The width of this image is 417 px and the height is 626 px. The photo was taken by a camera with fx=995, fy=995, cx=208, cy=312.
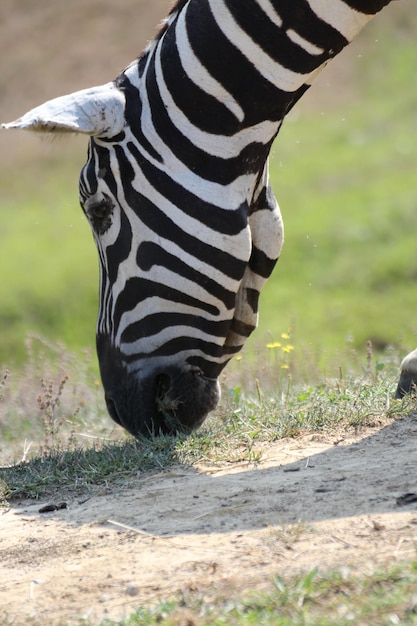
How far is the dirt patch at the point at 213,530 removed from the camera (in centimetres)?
327

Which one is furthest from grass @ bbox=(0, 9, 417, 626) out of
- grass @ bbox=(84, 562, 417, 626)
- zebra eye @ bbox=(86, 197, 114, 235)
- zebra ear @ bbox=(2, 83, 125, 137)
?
zebra ear @ bbox=(2, 83, 125, 137)

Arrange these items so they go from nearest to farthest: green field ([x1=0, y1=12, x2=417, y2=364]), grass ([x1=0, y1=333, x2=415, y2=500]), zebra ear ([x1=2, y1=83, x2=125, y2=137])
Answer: zebra ear ([x1=2, y1=83, x2=125, y2=137])
grass ([x1=0, y1=333, x2=415, y2=500])
green field ([x1=0, y1=12, x2=417, y2=364])

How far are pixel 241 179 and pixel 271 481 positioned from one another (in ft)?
4.93

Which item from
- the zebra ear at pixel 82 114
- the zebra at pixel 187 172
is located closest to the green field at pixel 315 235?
the zebra at pixel 187 172

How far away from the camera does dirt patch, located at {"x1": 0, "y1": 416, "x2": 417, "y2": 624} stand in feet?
10.7

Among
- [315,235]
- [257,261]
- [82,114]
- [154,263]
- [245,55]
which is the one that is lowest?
[257,261]

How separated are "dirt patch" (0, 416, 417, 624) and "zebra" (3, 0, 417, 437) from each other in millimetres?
616

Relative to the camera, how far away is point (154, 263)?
15.8ft

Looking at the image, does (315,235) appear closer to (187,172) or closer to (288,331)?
(288,331)

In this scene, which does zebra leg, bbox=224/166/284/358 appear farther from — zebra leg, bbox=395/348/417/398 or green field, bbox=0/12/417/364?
green field, bbox=0/12/417/364

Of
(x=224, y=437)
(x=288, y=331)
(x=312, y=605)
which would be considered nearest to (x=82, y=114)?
(x=224, y=437)

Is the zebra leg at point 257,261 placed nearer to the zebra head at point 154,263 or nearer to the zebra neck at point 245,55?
the zebra head at point 154,263

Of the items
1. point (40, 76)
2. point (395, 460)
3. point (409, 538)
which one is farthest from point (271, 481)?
point (40, 76)

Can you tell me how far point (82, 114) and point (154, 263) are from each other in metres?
0.78
